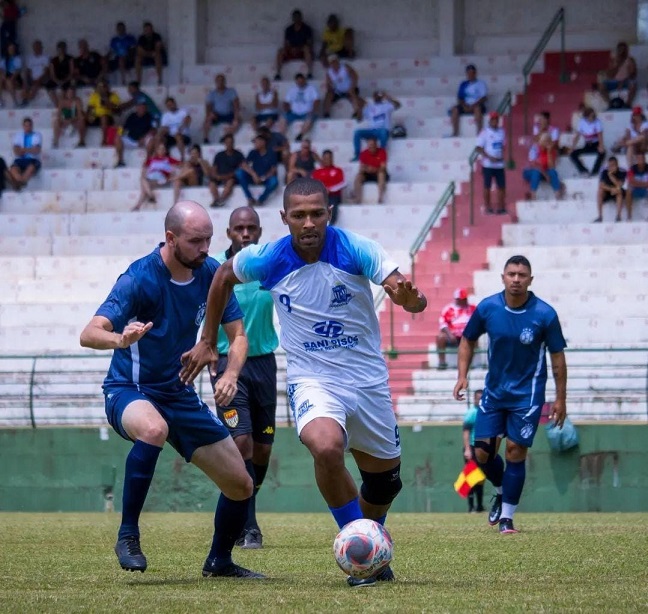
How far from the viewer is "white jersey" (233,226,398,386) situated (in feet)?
25.8

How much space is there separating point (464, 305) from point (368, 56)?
10352 millimetres

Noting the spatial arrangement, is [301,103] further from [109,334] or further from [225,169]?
Result: [109,334]

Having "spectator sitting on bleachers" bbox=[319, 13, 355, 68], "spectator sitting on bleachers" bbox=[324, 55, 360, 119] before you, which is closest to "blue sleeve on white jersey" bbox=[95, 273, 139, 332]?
"spectator sitting on bleachers" bbox=[324, 55, 360, 119]

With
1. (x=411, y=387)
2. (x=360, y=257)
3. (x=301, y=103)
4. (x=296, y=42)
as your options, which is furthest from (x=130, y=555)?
(x=296, y=42)

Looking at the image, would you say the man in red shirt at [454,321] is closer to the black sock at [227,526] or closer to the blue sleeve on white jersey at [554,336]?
the blue sleeve on white jersey at [554,336]

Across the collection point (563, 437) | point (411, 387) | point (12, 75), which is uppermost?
point (12, 75)

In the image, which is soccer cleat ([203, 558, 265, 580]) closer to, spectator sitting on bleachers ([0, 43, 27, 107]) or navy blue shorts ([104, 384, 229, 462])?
navy blue shorts ([104, 384, 229, 462])

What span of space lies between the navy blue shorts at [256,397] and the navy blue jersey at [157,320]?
9.69 ft

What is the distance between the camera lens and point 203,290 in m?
8.41

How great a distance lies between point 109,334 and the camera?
7676 millimetres

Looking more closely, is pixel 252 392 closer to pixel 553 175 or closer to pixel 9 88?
pixel 553 175

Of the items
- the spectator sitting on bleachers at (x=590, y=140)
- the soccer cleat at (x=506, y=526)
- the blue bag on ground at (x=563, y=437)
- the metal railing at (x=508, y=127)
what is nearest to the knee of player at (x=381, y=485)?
the soccer cleat at (x=506, y=526)

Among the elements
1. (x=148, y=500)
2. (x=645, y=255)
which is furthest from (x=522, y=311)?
(x=645, y=255)

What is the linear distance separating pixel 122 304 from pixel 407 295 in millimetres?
1712
